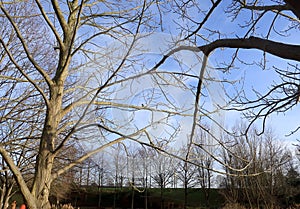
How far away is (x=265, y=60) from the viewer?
13.1 ft

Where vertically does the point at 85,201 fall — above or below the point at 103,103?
below

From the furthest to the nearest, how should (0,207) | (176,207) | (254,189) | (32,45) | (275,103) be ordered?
(176,207)
(254,189)
(0,207)
(32,45)
(275,103)

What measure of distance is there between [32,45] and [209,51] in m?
5.34

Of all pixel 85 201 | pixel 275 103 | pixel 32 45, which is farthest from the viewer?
pixel 85 201

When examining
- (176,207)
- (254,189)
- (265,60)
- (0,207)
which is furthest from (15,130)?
(176,207)

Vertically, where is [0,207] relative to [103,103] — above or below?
below

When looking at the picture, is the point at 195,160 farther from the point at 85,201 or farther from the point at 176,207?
the point at 85,201

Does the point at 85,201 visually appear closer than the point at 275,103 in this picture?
No

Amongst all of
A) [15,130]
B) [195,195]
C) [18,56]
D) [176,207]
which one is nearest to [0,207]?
[15,130]

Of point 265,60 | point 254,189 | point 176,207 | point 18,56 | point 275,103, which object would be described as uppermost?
point 18,56

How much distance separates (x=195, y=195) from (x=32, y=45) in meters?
28.8

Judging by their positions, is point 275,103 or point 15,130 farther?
point 15,130

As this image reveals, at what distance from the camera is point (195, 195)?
32625 mm

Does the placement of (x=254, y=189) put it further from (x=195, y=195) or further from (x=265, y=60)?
(x=195, y=195)
